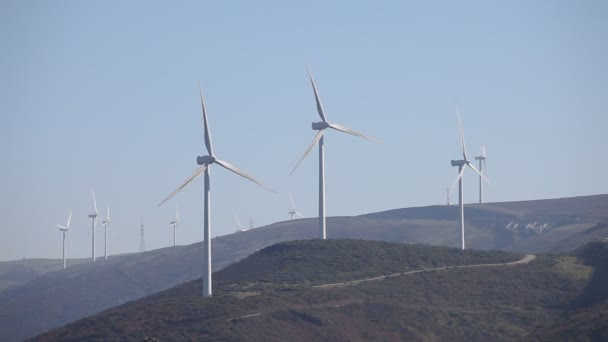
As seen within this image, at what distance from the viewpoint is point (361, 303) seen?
5586 inches

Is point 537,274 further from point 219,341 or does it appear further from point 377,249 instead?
point 219,341

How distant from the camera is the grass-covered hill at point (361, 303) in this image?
130125 mm

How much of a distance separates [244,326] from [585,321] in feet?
135

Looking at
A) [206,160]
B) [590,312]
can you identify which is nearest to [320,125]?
[206,160]

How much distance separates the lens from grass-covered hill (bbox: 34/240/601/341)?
427 feet

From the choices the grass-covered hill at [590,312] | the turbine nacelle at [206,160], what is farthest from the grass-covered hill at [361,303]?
the turbine nacelle at [206,160]

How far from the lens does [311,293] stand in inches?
5802

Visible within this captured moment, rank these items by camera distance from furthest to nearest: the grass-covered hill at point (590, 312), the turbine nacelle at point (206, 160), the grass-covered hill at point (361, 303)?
1. the turbine nacelle at point (206, 160)
2. the grass-covered hill at point (361, 303)
3. the grass-covered hill at point (590, 312)

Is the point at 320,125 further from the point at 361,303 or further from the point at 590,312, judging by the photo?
the point at 590,312

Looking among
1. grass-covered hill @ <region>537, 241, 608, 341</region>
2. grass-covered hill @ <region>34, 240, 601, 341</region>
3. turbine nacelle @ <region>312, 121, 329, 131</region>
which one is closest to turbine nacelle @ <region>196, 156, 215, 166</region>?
grass-covered hill @ <region>34, 240, 601, 341</region>

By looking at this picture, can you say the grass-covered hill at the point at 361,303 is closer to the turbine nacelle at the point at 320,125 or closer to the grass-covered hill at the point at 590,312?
the grass-covered hill at the point at 590,312

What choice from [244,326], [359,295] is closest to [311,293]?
[359,295]

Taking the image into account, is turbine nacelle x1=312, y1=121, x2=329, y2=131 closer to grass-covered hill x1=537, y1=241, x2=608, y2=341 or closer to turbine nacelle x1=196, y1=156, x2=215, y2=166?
turbine nacelle x1=196, y1=156, x2=215, y2=166

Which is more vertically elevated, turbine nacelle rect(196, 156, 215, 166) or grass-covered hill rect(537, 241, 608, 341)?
turbine nacelle rect(196, 156, 215, 166)
